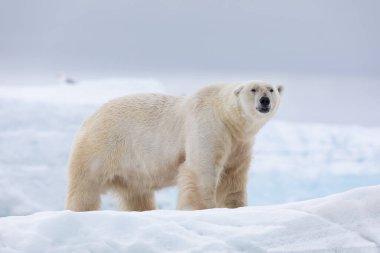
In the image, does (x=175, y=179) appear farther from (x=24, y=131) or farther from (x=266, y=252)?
(x=24, y=131)

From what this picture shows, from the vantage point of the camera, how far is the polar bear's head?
5293 mm

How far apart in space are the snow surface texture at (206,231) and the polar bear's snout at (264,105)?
1.66 metres

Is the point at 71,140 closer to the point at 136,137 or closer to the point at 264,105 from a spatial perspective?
the point at 136,137

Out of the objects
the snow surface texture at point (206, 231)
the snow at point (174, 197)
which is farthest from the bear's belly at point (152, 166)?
the snow surface texture at point (206, 231)

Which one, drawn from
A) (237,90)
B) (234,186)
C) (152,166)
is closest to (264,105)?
(237,90)

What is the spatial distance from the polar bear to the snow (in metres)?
0.57

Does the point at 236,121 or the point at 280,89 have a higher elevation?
the point at 280,89

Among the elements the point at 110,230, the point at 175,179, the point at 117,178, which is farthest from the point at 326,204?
the point at 117,178

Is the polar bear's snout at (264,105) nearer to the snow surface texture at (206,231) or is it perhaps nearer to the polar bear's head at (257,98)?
the polar bear's head at (257,98)

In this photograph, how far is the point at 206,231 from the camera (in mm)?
3494

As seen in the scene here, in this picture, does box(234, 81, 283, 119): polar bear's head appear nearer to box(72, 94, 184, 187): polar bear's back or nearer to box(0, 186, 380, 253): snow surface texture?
box(72, 94, 184, 187): polar bear's back

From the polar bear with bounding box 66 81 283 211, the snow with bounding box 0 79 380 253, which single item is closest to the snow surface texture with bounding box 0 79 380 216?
the snow with bounding box 0 79 380 253

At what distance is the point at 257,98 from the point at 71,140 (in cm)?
707

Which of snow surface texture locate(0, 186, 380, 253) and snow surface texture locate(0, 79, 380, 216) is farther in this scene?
snow surface texture locate(0, 79, 380, 216)
